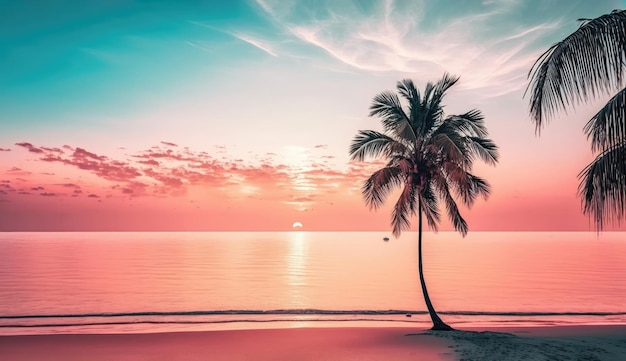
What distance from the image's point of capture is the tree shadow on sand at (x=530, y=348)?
15.0 metres

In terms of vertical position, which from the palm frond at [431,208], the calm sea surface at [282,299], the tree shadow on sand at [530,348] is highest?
the palm frond at [431,208]

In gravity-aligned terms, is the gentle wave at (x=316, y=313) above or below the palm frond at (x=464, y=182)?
below

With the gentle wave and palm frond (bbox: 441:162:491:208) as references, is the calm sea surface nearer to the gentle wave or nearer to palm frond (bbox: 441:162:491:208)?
the gentle wave

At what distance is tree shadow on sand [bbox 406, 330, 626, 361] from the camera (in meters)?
15.0

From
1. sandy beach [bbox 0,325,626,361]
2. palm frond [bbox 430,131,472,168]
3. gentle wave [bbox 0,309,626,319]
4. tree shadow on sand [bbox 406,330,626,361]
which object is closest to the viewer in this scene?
tree shadow on sand [bbox 406,330,626,361]

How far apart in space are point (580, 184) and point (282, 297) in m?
32.3

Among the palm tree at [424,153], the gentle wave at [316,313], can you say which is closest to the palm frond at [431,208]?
the palm tree at [424,153]

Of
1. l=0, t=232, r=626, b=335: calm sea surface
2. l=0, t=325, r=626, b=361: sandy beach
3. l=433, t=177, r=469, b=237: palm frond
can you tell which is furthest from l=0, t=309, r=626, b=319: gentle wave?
l=433, t=177, r=469, b=237: palm frond

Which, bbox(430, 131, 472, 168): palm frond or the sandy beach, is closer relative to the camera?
the sandy beach

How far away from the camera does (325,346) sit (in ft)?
60.6

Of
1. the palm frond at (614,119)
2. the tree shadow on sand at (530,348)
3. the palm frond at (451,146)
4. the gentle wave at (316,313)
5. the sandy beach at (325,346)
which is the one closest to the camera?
the palm frond at (614,119)

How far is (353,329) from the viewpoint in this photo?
22859 mm

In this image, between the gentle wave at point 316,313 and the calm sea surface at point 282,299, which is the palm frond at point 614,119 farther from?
the gentle wave at point 316,313

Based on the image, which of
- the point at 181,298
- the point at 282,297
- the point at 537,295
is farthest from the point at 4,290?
the point at 537,295
